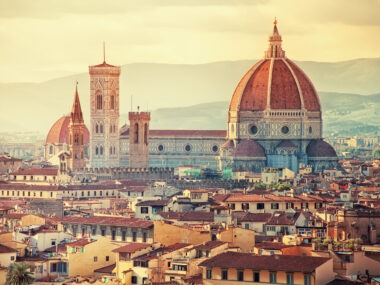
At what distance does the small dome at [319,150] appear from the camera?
160500 mm

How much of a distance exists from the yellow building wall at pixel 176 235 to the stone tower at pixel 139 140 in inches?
4199

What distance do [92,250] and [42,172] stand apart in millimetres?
78300

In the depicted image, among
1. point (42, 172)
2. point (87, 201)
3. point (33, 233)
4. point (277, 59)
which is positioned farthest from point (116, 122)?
point (33, 233)

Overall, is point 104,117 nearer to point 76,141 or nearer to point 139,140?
point 139,140

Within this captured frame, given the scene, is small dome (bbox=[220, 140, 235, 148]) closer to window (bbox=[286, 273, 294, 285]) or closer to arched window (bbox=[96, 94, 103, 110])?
arched window (bbox=[96, 94, 103, 110])

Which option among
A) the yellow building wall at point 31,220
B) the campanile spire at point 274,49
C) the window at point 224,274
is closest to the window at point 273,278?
the window at point 224,274

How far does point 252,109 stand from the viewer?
169m

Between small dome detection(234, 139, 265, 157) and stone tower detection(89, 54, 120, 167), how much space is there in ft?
50.7

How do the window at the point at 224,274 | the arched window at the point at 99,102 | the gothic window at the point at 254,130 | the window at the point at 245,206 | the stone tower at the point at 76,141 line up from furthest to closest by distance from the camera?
the arched window at the point at 99,102, the gothic window at the point at 254,130, the stone tower at the point at 76,141, the window at the point at 245,206, the window at the point at 224,274

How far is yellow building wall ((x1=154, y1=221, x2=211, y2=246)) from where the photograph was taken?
57.9m

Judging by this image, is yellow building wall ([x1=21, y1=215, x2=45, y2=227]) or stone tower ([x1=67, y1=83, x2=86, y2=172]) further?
stone tower ([x1=67, y1=83, x2=86, y2=172])

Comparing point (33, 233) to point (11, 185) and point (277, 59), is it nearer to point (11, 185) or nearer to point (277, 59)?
point (11, 185)

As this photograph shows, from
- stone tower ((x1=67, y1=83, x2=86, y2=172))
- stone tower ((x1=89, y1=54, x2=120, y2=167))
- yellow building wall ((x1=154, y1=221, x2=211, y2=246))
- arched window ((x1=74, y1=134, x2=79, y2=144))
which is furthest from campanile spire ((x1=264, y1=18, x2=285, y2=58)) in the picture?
yellow building wall ((x1=154, y1=221, x2=211, y2=246))

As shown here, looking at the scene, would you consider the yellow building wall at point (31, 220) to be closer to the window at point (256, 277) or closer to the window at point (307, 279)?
the window at point (256, 277)
